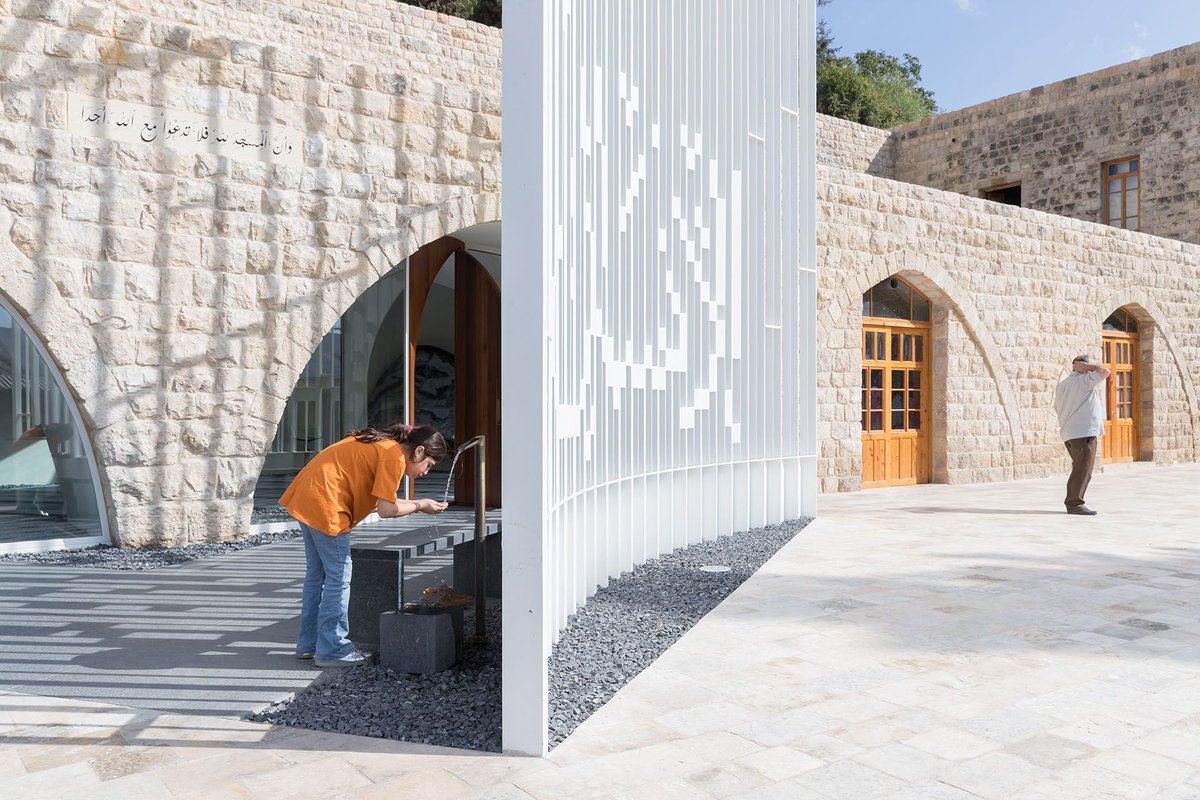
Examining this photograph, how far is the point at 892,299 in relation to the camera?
12.0 m

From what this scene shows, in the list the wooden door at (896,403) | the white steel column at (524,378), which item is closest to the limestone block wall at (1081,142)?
the wooden door at (896,403)

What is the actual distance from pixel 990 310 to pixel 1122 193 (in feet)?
26.4

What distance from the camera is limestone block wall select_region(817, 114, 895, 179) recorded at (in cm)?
2012

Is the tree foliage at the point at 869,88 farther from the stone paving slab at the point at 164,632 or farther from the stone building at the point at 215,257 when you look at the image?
the stone paving slab at the point at 164,632

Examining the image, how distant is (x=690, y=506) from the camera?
23.1ft

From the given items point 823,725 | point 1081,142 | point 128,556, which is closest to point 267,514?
point 128,556

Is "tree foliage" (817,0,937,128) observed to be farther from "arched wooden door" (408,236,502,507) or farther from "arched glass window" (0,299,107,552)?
"arched glass window" (0,299,107,552)

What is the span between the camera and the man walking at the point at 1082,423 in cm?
921

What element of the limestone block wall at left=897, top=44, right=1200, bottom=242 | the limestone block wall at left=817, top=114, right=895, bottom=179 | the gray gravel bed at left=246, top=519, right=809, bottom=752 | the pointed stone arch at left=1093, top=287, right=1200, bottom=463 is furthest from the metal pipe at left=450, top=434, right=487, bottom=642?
the limestone block wall at left=897, top=44, right=1200, bottom=242

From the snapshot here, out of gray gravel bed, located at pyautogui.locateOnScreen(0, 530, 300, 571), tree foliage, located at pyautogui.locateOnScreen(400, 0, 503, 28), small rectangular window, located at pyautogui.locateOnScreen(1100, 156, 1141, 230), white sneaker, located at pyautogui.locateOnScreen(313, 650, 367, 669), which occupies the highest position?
tree foliage, located at pyautogui.locateOnScreen(400, 0, 503, 28)

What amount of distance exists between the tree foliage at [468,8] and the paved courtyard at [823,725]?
753 inches

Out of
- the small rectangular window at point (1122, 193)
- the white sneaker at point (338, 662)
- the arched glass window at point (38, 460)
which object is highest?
the small rectangular window at point (1122, 193)

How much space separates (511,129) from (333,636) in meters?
2.09

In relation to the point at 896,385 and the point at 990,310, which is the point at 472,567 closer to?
the point at 896,385
